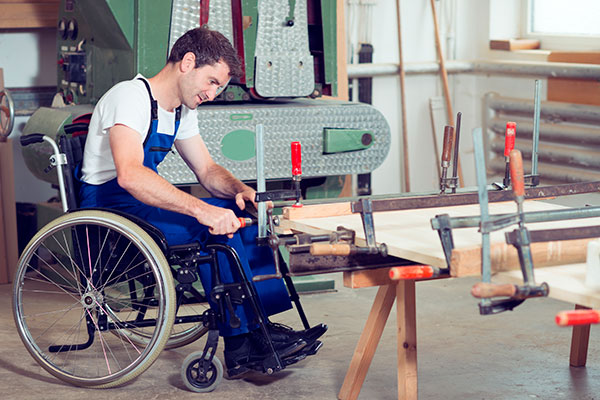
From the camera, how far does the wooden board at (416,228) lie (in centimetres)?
250

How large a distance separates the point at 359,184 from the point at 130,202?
295 centimetres

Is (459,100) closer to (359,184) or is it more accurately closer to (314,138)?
(359,184)

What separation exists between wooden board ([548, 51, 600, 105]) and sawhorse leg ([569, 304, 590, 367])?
224 centimetres

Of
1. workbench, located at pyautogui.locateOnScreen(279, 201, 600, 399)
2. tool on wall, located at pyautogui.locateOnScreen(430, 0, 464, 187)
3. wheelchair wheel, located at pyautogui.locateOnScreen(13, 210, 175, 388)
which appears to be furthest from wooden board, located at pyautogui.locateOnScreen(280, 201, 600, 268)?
tool on wall, located at pyautogui.locateOnScreen(430, 0, 464, 187)

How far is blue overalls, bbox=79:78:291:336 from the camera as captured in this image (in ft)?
10.6

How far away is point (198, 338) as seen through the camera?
374 centimetres

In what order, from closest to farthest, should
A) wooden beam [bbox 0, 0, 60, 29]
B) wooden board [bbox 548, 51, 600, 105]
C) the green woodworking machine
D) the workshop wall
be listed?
the green woodworking machine, wooden beam [bbox 0, 0, 60, 29], wooden board [bbox 548, 51, 600, 105], the workshop wall

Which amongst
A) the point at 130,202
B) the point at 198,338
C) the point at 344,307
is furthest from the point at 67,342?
the point at 344,307

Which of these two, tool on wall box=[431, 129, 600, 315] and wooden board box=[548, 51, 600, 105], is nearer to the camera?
tool on wall box=[431, 129, 600, 315]

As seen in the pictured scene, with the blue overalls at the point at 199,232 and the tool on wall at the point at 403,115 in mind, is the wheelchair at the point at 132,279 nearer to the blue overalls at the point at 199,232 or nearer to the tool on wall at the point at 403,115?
the blue overalls at the point at 199,232

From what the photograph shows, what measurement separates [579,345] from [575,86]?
7.93 feet

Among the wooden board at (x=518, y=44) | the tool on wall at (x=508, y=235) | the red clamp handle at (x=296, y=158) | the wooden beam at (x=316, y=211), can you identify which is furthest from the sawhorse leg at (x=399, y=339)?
the wooden board at (x=518, y=44)

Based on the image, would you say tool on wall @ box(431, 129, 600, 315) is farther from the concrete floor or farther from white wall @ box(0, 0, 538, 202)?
white wall @ box(0, 0, 538, 202)

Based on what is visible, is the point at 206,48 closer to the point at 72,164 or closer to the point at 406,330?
the point at 72,164
